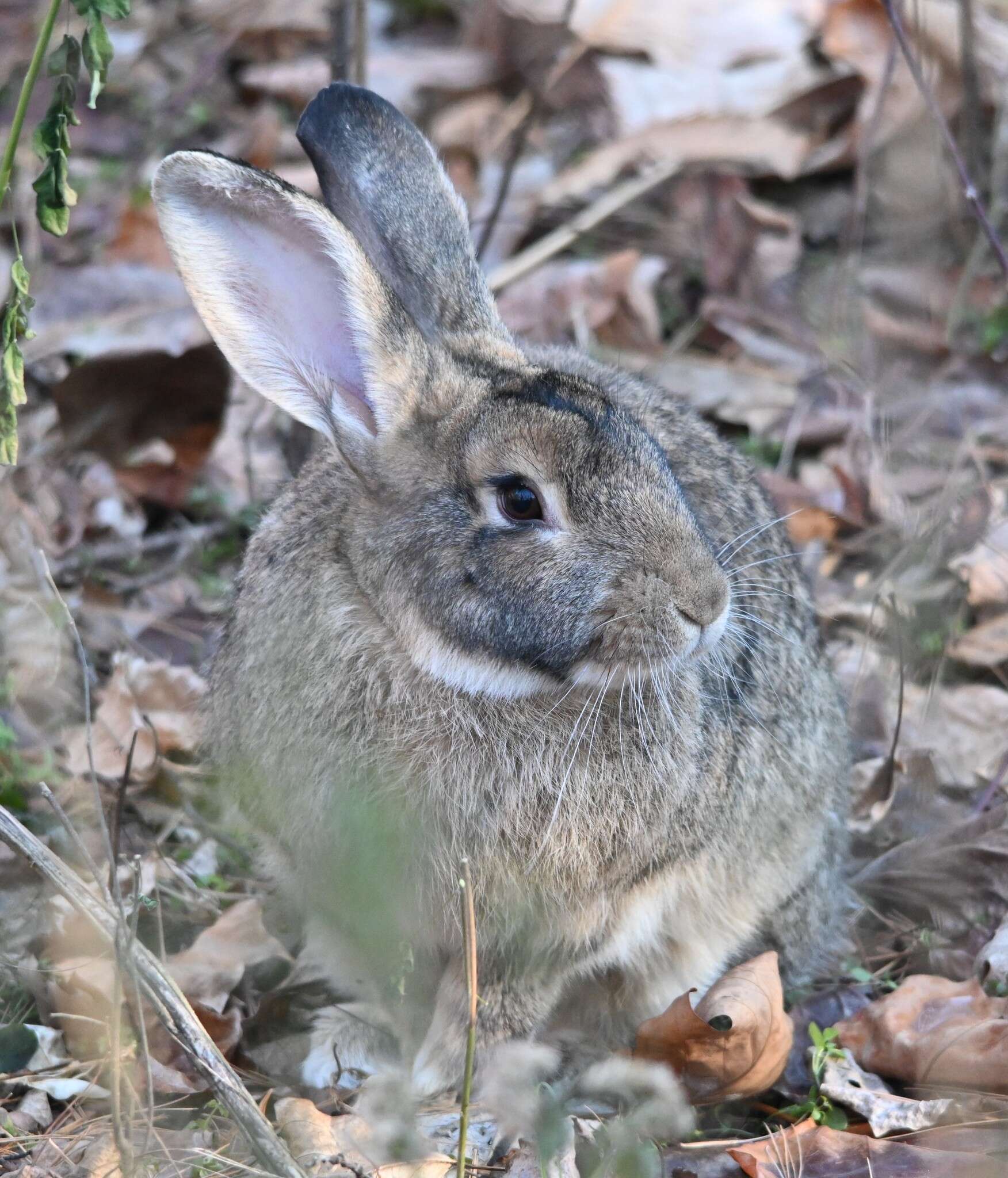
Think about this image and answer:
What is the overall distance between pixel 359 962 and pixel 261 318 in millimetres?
1743

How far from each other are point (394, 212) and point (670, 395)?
1167mm

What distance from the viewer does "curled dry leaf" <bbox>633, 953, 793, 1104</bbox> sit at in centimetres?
397

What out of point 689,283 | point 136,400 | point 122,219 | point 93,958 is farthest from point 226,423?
point 93,958

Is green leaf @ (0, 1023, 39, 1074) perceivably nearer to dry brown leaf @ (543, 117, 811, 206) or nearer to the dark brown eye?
the dark brown eye

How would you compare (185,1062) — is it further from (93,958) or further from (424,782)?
(424,782)

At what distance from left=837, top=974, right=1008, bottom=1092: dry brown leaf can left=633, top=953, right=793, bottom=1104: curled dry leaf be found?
0.80 feet

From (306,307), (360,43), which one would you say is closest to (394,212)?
(306,307)

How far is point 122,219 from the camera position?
733 cm

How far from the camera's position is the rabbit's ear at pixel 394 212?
4.08 metres

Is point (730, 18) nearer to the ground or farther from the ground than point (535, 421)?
farther from the ground

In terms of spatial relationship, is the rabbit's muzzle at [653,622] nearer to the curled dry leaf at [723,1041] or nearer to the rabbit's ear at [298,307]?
the rabbit's ear at [298,307]

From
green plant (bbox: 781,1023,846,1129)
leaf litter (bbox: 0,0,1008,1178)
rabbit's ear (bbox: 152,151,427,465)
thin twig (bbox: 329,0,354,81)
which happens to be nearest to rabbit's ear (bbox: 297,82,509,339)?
rabbit's ear (bbox: 152,151,427,465)

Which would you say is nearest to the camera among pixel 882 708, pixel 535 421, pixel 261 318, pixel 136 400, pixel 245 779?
pixel 535 421

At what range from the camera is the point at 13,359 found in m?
3.33
